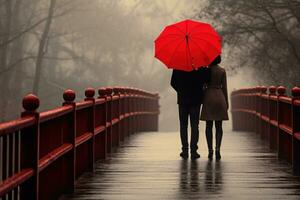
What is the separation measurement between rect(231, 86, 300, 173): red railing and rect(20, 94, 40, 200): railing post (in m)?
4.90

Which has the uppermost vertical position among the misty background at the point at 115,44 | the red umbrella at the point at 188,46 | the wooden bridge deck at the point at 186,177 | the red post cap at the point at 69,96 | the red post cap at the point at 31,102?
the misty background at the point at 115,44

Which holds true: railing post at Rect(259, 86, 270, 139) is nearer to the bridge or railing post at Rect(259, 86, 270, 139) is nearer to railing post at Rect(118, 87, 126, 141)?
the bridge

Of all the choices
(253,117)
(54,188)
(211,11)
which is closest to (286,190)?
(54,188)

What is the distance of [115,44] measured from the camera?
5850cm

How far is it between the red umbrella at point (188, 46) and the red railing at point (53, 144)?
4.39ft

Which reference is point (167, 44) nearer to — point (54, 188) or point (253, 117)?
point (54, 188)

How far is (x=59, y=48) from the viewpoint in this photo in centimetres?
5650

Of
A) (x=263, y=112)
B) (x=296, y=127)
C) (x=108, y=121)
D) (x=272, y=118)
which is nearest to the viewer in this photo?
(x=296, y=127)

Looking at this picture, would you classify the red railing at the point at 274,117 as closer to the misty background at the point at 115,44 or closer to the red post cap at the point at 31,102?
the misty background at the point at 115,44

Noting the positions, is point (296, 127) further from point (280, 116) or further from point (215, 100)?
point (215, 100)

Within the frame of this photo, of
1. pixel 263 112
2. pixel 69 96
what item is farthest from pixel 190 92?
pixel 263 112

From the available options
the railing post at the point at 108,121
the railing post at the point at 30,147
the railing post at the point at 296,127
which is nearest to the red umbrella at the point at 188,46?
the railing post at the point at 108,121

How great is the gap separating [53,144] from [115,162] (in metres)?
4.94

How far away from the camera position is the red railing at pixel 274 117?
12.0m
